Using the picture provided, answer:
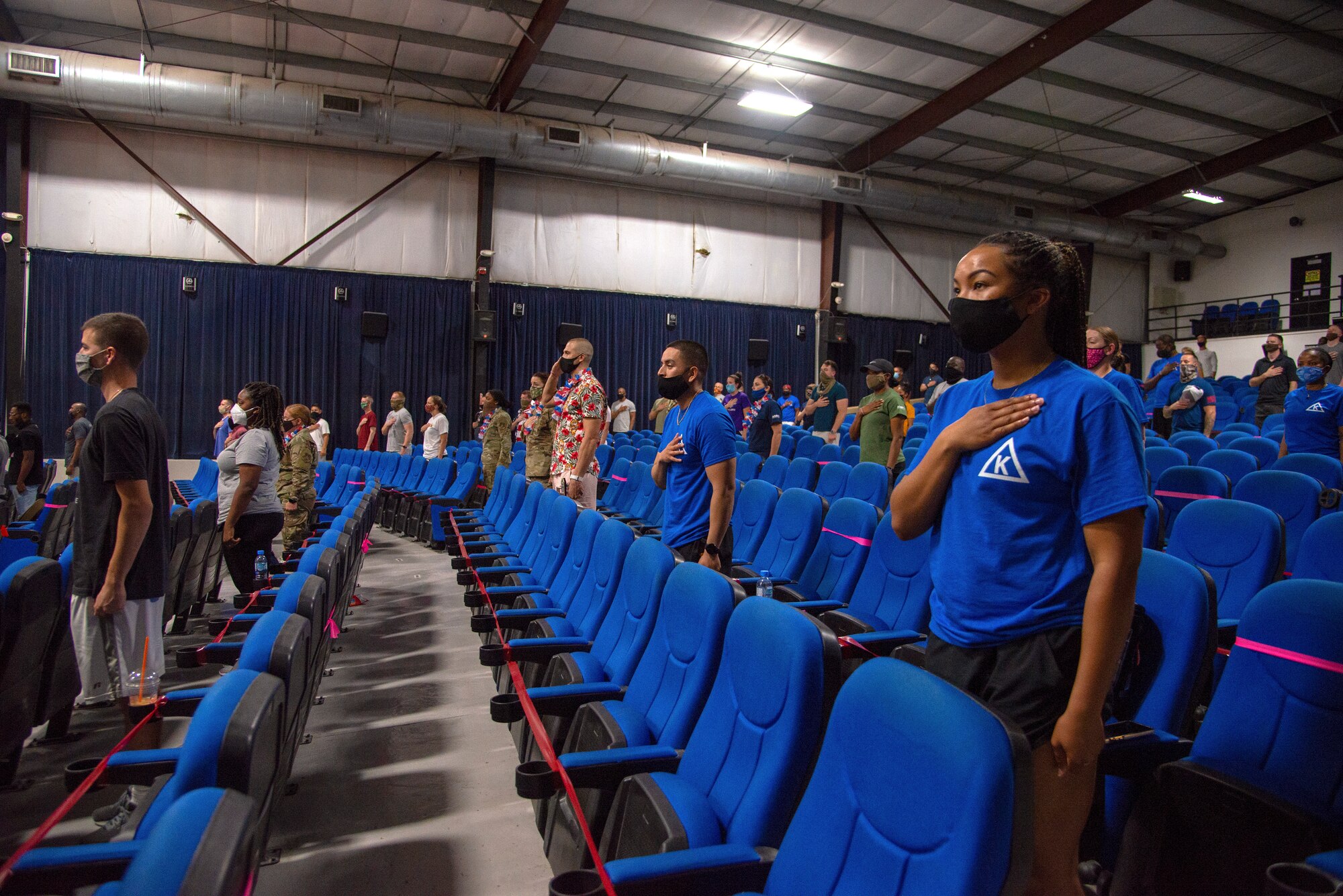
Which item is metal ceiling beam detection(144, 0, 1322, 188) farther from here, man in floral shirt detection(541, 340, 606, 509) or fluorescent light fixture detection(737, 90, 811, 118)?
man in floral shirt detection(541, 340, 606, 509)

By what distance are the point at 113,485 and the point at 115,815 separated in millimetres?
955

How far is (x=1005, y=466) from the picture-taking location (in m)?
1.25

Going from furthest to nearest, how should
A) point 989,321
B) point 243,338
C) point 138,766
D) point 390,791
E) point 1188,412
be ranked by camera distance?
point 243,338 < point 1188,412 < point 390,791 < point 138,766 < point 989,321

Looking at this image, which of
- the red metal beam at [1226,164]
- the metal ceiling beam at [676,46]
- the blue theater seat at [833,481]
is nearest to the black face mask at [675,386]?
the blue theater seat at [833,481]

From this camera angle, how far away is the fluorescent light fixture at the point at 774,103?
33.4ft

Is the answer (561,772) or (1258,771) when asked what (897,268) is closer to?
(1258,771)

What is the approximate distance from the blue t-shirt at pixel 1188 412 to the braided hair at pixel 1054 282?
270 inches

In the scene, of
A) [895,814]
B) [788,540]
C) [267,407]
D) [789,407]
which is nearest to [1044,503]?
[895,814]

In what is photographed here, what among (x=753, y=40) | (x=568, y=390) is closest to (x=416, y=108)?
(x=753, y=40)

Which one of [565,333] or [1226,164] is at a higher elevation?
[1226,164]

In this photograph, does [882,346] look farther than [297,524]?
Yes

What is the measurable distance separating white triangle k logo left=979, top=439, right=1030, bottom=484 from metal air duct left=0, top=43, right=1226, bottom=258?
10.3 m

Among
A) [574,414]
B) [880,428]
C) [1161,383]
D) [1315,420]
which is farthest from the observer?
[1161,383]

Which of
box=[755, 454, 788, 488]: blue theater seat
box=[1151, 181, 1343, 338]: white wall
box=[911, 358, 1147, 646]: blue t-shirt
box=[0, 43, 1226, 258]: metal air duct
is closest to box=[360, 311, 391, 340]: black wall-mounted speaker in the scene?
box=[0, 43, 1226, 258]: metal air duct
